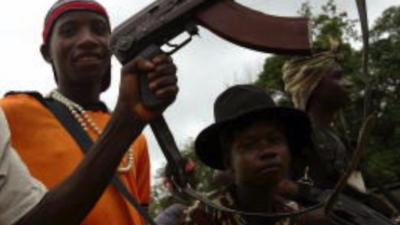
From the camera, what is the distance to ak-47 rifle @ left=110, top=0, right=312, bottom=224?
8.18 ft

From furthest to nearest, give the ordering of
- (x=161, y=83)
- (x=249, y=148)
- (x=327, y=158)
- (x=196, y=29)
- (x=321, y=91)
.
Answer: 1. (x=321, y=91)
2. (x=327, y=158)
3. (x=249, y=148)
4. (x=196, y=29)
5. (x=161, y=83)

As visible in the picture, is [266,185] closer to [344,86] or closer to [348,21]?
[344,86]

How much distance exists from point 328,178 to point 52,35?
1681mm

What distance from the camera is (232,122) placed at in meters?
3.55

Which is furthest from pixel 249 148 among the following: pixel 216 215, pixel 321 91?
pixel 321 91

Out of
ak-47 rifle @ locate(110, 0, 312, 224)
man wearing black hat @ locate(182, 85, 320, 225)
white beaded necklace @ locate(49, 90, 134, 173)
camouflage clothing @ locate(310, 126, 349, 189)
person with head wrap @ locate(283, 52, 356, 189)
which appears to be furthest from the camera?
person with head wrap @ locate(283, 52, 356, 189)

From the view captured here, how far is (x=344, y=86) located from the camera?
473cm

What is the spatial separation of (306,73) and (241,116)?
136cm

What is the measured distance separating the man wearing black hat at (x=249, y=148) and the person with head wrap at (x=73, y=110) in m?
0.36

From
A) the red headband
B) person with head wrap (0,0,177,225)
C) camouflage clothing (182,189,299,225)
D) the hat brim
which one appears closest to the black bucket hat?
the hat brim

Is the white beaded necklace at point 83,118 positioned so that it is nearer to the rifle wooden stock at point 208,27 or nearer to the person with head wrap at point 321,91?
the rifle wooden stock at point 208,27

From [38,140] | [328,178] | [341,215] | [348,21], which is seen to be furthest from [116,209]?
[348,21]

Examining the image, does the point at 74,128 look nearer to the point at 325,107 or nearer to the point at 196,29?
the point at 196,29

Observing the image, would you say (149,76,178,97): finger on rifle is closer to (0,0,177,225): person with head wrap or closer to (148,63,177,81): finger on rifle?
(148,63,177,81): finger on rifle
